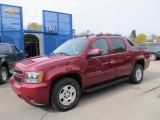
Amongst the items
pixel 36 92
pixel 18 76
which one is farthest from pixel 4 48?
pixel 36 92

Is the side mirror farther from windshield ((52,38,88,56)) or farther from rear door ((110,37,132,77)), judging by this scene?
rear door ((110,37,132,77))

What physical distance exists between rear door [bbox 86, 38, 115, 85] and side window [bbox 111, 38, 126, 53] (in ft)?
1.20

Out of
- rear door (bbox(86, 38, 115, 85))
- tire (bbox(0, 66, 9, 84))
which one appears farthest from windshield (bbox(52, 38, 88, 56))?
tire (bbox(0, 66, 9, 84))

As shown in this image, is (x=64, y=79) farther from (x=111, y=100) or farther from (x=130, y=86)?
(x=130, y=86)

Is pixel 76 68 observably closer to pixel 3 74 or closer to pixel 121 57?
pixel 121 57

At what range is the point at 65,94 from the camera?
16.6 feet

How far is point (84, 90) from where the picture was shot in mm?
5594

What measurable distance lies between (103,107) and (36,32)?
16.0 metres

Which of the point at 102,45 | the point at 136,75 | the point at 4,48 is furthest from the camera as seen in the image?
the point at 4,48

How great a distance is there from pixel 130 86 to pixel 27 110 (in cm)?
372

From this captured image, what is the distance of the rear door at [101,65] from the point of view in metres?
5.61

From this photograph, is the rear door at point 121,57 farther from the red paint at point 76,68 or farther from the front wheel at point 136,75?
the front wheel at point 136,75

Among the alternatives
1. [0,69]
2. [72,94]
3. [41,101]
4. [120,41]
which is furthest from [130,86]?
[0,69]

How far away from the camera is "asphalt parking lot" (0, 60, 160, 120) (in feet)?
15.3
